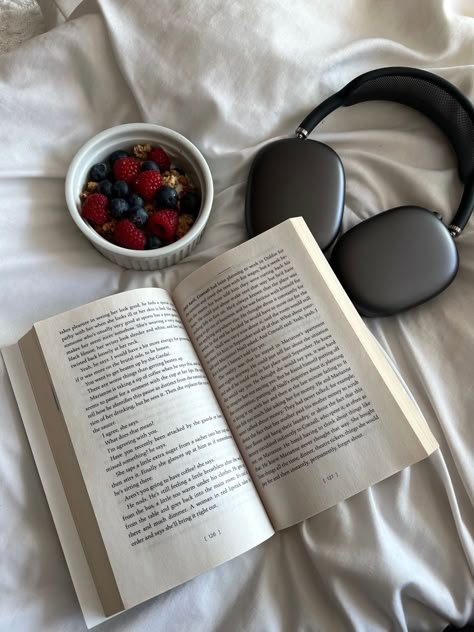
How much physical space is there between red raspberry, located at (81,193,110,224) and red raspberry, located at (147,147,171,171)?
83 mm

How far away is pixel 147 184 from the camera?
24.1 inches

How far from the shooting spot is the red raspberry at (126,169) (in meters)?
0.62

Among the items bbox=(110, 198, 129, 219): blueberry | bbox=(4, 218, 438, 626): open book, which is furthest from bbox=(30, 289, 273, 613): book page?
bbox=(110, 198, 129, 219): blueberry

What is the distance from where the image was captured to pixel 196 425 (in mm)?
514

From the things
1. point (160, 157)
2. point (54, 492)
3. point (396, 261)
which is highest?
point (160, 157)

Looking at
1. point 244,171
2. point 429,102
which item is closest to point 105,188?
point 244,171

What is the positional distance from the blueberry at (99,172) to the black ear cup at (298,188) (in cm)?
17

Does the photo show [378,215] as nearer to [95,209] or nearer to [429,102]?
[429,102]

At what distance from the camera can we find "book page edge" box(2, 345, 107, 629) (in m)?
0.49

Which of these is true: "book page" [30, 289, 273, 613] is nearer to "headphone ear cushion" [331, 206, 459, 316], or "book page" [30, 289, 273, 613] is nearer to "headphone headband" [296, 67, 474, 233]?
"headphone ear cushion" [331, 206, 459, 316]

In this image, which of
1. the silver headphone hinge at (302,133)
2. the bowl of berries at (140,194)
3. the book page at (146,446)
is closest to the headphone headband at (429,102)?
the silver headphone hinge at (302,133)

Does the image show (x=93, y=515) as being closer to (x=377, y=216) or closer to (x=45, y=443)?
(x=45, y=443)

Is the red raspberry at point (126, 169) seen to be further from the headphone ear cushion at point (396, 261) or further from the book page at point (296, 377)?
the headphone ear cushion at point (396, 261)

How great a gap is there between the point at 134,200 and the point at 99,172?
0.20ft
